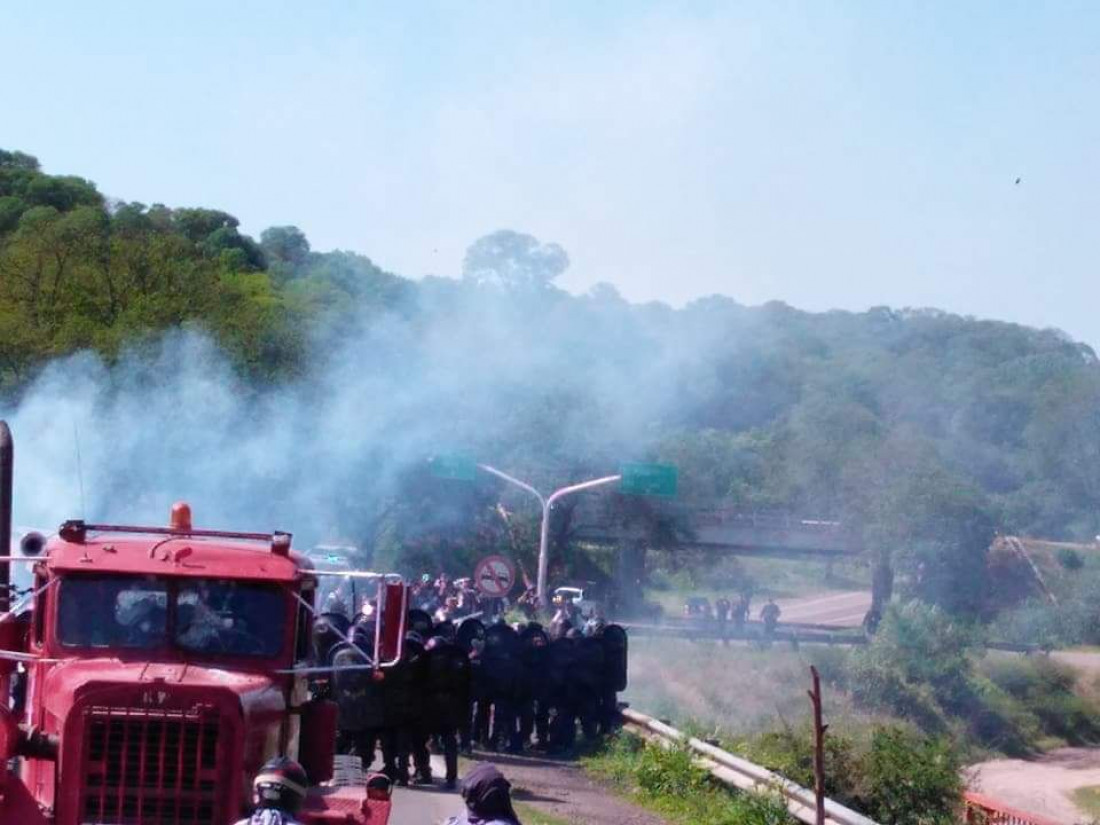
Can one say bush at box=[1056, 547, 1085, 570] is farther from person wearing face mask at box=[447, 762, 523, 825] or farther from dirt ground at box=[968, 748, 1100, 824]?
person wearing face mask at box=[447, 762, 523, 825]

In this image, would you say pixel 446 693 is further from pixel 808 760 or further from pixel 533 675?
pixel 808 760

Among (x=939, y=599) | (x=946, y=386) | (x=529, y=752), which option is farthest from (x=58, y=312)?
(x=946, y=386)

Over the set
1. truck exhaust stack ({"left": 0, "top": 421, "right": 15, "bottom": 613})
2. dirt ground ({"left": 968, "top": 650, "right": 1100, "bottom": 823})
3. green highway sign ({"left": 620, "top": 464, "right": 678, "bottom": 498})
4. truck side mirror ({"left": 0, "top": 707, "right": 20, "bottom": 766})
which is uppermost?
green highway sign ({"left": 620, "top": 464, "right": 678, "bottom": 498})

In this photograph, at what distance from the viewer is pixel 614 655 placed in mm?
21719

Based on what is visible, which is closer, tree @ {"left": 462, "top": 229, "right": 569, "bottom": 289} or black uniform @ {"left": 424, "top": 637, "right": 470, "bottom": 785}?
black uniform @ {"left": 424, "top": 637, "right": 470, "bottom": 785}

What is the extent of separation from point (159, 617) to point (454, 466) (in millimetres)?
24423

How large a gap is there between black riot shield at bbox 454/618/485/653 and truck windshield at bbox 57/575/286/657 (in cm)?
971

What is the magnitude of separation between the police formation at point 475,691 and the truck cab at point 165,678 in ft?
12.6

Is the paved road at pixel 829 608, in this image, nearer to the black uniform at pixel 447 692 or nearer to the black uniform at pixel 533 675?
the black uniform at pixel 533 675

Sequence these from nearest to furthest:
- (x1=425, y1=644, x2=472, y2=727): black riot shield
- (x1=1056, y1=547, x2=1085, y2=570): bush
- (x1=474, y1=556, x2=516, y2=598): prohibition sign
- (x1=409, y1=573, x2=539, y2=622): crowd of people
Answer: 1. (x1=425, y1=644, x2=472, y2=727): black riot shield
2. (x1=474, y1=556, x2=516, y2=598): prohibition sign
3. (x1=409, y1=573, x2=539, y2=622): crowd of people
4. (x1=1056, y1=547, x2=1085, y2=570): bush

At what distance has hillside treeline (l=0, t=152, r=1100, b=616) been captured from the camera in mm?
35625

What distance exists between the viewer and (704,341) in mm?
59625

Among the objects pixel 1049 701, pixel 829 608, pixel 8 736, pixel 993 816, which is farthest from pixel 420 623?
pixel 829 608

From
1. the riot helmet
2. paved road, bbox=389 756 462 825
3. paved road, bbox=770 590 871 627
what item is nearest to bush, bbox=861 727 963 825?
paved road, bbox=389 756 462 825
